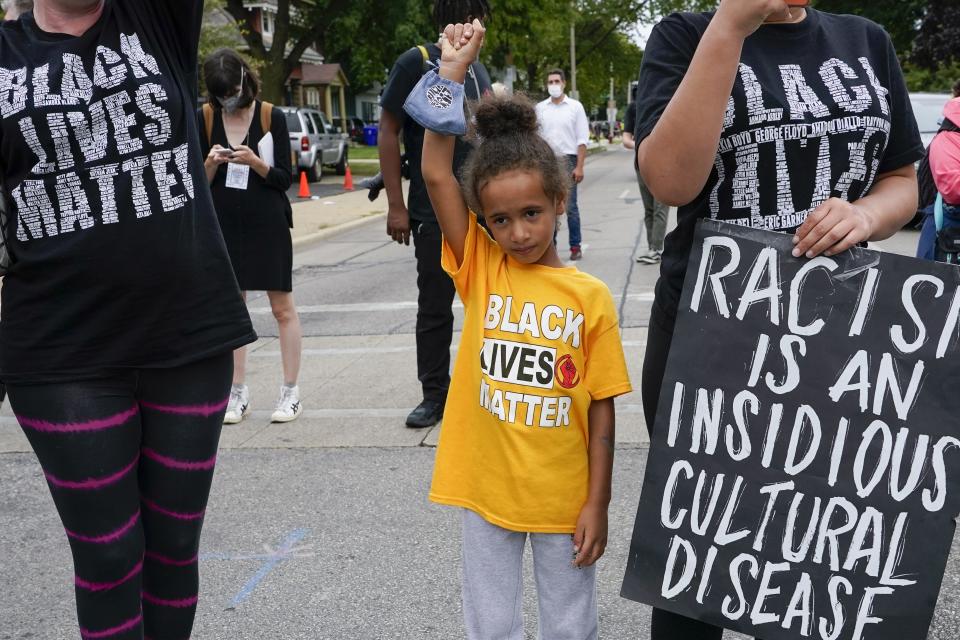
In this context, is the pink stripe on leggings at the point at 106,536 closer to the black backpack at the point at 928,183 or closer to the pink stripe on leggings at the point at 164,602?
the pink stripe on leggings at the point at 164,602

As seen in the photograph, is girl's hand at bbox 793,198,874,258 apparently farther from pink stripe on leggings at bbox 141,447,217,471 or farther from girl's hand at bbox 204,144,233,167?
girl's hand at bbox 204,144,233,167

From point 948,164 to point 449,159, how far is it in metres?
3.10

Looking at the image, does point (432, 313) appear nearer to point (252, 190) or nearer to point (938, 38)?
point (252, 190)

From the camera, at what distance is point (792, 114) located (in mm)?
1821

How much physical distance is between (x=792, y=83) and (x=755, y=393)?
0.61 metres

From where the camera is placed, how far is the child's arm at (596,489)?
83.4 inches

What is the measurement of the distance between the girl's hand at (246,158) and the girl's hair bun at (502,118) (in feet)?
Answer: 9.63

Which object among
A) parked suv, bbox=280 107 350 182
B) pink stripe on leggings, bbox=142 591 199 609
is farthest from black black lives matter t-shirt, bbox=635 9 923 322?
parked suv, bbox=280 107 350 182

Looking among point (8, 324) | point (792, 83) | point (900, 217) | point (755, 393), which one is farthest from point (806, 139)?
point (8, 324)

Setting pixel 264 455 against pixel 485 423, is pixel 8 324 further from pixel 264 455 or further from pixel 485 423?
pixel 264 455

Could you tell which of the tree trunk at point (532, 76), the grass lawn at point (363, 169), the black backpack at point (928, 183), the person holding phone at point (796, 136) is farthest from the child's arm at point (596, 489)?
the tree trunk at point (532, 76)

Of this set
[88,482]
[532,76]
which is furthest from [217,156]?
[532,76]

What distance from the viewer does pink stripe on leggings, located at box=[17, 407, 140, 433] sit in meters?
2.13

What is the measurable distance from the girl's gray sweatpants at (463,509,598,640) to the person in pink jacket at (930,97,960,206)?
312 cm
